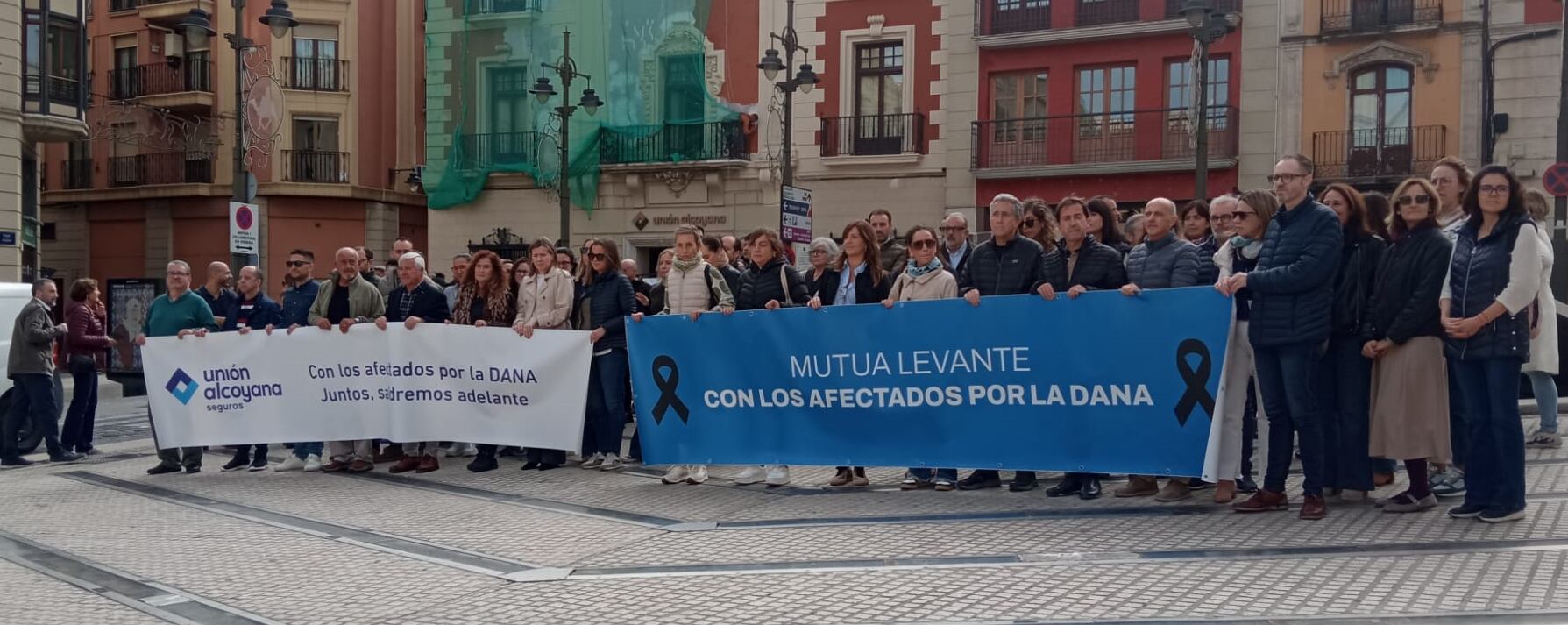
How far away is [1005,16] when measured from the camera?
29266 mm

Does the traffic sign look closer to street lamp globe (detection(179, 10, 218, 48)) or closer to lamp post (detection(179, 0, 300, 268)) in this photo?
lamp post (detection(179, 0, 300, 268))

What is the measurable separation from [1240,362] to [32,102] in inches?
1146

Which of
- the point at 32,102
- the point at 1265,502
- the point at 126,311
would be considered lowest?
the point at 1265,502

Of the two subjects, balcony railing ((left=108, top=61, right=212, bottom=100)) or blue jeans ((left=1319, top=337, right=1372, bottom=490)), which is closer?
blue jeans ((left=1319, top=337, right=1372, bottom=490))

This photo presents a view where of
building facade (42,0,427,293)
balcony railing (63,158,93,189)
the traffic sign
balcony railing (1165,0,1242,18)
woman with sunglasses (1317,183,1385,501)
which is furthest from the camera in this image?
balcony railing (63,158,93,189)

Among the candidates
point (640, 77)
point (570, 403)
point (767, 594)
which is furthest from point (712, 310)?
point (640, 77)

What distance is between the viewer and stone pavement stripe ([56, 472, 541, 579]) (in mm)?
7270

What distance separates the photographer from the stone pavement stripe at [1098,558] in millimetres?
6723

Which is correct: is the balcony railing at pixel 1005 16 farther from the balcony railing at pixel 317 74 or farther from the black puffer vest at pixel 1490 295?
the black puffer vest at pixel 1490 295

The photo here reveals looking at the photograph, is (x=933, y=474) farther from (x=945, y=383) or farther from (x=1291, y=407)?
(x=1291, y=407)

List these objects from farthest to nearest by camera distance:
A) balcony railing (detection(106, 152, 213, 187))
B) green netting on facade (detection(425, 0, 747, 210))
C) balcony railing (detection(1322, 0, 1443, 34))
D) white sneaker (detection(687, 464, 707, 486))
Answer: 1. balcony railing (detection(106, 152, 213, 187))
2. green netting on facade (detection(425, 0, 747, 210))
3. balcony railing (detection(1322, 0, 1443, 34))
4. white sneaker (detection(687, 464, 707, 486))

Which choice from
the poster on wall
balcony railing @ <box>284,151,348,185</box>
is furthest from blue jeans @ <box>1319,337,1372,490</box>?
balcony railing @ <box>284,151,348,185</box>

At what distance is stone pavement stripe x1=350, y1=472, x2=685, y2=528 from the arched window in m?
21.6

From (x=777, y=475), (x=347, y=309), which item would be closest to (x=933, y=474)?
(x=777, y=475)
